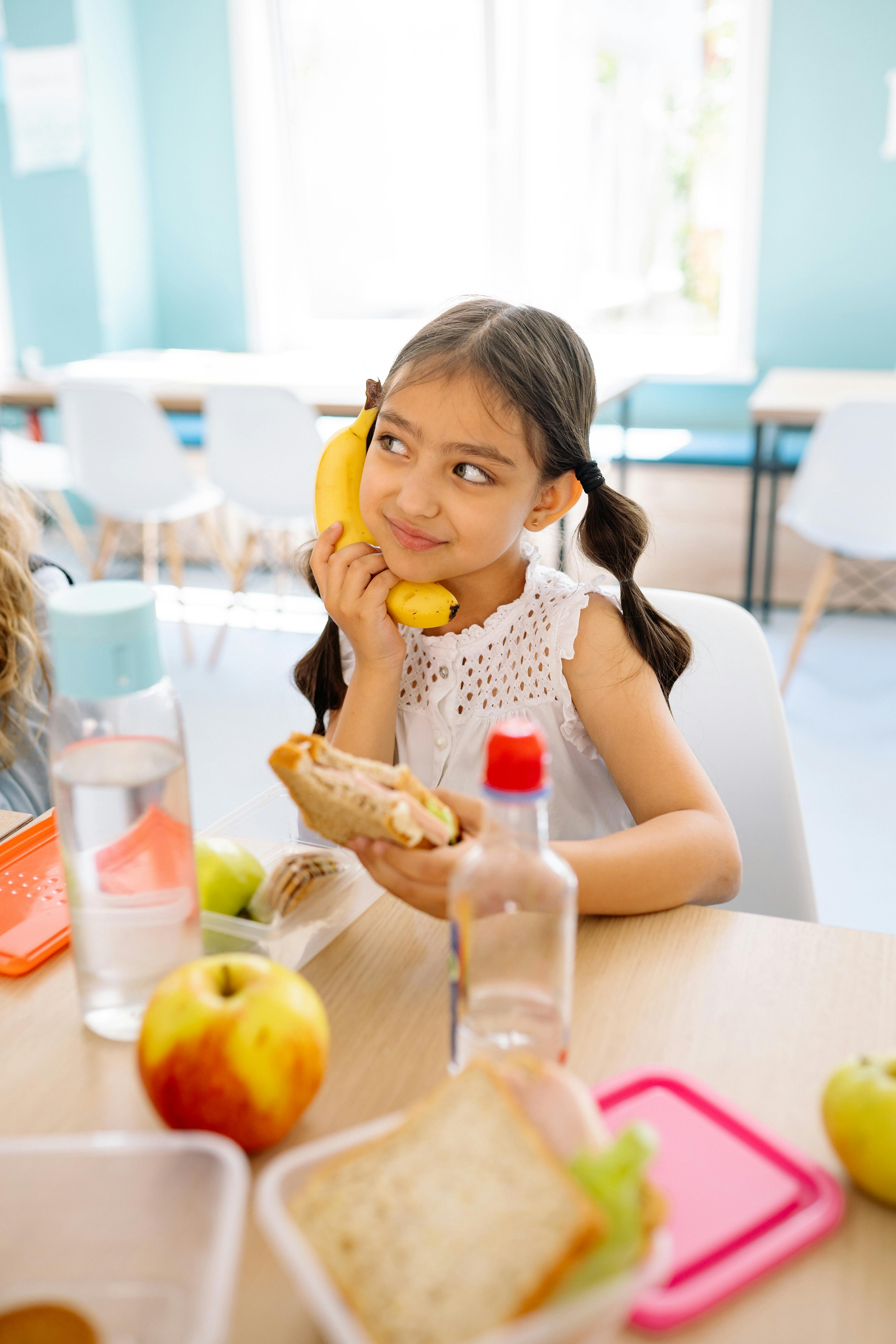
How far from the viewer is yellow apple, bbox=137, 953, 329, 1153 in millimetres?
575

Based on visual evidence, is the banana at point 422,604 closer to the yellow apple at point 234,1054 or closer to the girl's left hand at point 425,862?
the girl's left hand at point 425,862

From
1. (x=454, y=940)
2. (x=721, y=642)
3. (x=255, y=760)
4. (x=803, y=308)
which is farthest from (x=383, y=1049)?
(x=803, y=308)

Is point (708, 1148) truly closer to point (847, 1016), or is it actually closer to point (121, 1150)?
point (847, 1016)

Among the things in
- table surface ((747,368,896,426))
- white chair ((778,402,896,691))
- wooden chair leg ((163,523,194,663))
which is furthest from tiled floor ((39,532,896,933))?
table surface ((747,368,896,426))

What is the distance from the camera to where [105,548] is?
3875 millimetres

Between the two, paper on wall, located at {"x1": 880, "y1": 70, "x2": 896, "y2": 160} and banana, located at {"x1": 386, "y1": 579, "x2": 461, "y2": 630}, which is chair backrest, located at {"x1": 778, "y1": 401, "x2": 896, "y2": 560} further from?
banana, located at {"x1": 386, "y1": 579, "x2": 461, "y2": 630}

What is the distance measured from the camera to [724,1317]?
20.1 inches

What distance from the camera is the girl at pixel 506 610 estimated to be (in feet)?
3.52

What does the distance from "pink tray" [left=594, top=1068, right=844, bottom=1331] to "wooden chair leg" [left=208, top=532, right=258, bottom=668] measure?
2.99 metres

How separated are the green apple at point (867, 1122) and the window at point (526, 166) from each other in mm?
4005

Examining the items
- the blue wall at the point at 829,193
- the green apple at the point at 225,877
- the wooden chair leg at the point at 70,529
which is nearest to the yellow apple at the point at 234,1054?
the green apple at the point at 225,877

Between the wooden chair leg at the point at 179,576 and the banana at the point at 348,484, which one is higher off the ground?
the banana at the point at 348,484

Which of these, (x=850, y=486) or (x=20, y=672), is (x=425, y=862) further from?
(x=850, y=486)

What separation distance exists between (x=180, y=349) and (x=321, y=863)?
4631mm
